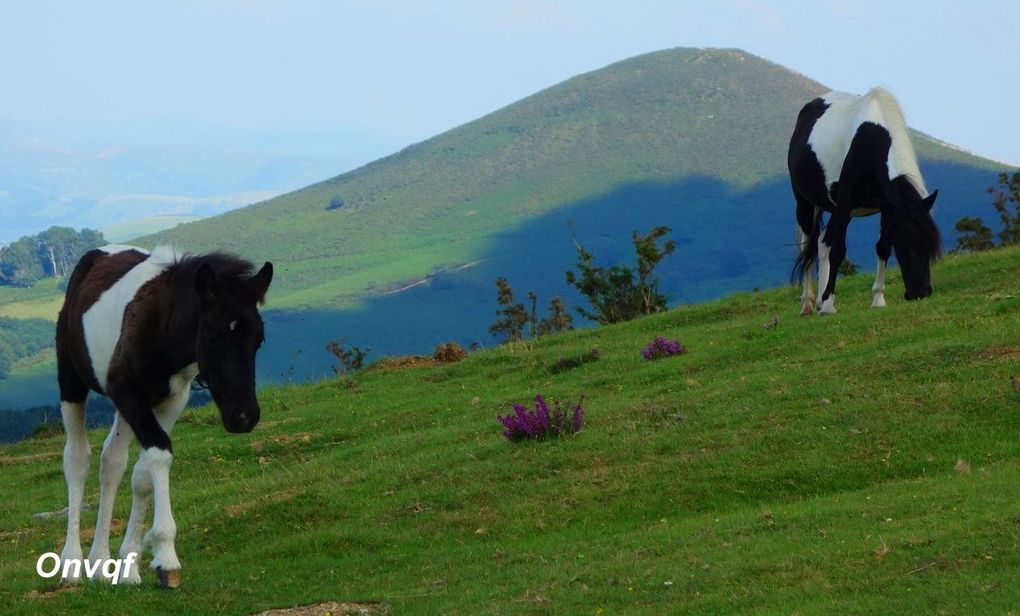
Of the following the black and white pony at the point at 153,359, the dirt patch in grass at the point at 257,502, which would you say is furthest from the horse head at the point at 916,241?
the black and white pony at the point at 153,359

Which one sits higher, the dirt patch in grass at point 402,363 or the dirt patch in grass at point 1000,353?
the dirt patch in grass at point 1000,353

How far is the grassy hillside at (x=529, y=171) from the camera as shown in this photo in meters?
118

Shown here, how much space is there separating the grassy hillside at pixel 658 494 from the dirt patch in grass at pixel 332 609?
19 centimetres

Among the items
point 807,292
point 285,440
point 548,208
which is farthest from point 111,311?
point 548,208

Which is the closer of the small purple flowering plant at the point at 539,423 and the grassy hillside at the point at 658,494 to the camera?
the grassy hillside at the point at 658,494

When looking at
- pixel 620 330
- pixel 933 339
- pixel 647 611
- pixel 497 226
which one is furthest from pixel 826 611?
pixel 497 226

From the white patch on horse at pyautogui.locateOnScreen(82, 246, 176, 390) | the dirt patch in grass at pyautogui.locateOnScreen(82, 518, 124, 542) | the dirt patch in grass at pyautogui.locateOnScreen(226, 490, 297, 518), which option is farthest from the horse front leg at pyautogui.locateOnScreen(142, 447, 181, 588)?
the dirt patch in grass at pyautogui.locateOnScreen(82, 518, 124, 542)

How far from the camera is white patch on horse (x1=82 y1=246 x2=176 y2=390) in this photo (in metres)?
9.46

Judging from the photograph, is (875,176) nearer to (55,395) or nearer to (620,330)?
(620,330)

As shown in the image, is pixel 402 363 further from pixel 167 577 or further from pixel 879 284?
pixel 167 577

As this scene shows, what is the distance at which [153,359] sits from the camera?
920cm

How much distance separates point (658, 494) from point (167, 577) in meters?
4.52

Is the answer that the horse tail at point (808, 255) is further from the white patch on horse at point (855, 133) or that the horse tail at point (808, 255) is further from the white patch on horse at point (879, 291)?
the white patch on horse at point (879, 291)

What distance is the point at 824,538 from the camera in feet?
30.6
